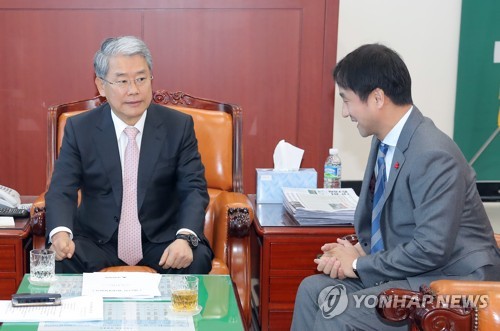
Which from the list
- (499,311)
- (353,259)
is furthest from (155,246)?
(499,311)

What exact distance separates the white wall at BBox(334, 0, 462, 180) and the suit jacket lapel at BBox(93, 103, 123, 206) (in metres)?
1.63

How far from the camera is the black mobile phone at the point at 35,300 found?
6.78ft

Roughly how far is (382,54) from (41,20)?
7.15 feet

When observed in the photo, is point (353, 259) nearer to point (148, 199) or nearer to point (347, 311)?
point (347, 311)

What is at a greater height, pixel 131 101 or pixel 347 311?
pixel 131 101

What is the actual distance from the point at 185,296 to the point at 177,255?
21.5 inches

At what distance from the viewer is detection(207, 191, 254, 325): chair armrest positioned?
2.89 metres

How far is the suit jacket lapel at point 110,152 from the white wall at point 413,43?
64.1 inches

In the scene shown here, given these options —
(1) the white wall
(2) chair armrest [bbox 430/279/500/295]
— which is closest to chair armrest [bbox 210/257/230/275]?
(2) chair armrest [bbox 430/279/500/295]

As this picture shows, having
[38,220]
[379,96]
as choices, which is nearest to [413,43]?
[379,96]

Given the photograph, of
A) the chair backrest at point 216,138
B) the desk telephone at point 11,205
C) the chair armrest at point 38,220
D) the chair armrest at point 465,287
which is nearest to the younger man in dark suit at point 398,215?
the chair armrest at point 465,287

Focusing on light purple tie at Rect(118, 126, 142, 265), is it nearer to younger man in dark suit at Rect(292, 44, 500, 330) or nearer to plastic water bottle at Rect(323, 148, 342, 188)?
younger man in dark suit at Rect(292, 44, 500, 330)

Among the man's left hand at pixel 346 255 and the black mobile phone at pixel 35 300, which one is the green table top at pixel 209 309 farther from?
the man's left hand at pixel 346 255

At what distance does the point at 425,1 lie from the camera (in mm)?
4105
